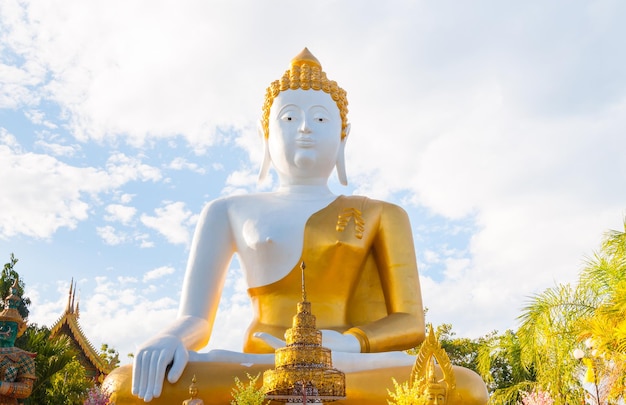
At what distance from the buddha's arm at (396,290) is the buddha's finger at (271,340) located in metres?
0.65

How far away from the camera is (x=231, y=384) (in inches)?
222

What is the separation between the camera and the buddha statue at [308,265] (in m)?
5.75

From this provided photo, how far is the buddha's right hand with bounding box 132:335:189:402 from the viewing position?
5527 mm

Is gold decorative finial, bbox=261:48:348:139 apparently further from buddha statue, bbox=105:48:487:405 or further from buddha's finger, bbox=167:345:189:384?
buddha's finger, bbox=167:345:189:384

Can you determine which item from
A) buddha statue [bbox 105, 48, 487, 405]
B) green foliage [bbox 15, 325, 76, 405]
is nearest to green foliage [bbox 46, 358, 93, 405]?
green foliage [bbox 15, 325, 76, 405]

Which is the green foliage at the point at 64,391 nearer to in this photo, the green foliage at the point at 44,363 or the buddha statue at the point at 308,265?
the green foliage at the point at 44,363

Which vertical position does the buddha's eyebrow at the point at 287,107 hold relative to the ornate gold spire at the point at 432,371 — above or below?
above

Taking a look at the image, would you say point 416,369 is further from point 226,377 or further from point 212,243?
point 212,243

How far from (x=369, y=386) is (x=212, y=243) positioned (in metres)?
2.22

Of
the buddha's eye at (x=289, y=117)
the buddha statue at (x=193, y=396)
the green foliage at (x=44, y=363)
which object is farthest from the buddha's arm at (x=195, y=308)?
the green foliage at (x=44, y=363)

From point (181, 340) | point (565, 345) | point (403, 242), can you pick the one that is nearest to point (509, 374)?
point (565, 345)

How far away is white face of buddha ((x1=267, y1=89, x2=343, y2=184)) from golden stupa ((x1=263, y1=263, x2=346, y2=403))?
232cm

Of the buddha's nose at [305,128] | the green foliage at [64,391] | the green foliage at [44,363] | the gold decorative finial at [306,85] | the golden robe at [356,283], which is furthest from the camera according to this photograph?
the green foliage at [44,363]

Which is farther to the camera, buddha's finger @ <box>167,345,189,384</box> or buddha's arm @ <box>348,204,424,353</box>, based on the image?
buddha's arm @ <box>348,204,424,353</box>
